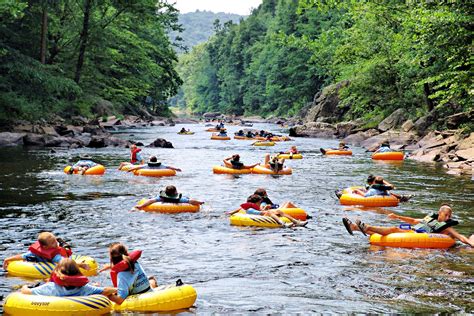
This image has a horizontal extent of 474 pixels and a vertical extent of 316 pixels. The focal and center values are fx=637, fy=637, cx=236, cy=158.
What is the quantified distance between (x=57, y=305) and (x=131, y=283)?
0.99m

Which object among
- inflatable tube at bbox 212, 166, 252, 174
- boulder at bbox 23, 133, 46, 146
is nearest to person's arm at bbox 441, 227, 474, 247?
inflatable tube at bbox 212, 166, 252, 174

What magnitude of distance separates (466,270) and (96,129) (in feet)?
107

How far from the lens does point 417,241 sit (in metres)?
11.8

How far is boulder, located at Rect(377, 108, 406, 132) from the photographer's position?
40.0 m

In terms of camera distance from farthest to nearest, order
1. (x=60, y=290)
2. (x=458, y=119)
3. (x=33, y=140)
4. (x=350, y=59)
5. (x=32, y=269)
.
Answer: (x=350, y=59)
(x=33, y=140)
(x=458, y=119)
(x=32, y=269)
(x=60, y=290)

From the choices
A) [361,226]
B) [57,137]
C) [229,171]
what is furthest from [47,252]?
[57,137]

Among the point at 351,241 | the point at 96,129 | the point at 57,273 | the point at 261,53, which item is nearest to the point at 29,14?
the point at 96,129

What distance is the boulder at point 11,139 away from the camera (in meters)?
31.9

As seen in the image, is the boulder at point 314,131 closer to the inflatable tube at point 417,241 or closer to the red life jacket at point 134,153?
the red life jacket at point 134,153

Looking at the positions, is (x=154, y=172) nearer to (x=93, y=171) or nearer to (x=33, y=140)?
(x=93, y=171)

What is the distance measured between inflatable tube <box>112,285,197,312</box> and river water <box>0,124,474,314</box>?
0.70 ft

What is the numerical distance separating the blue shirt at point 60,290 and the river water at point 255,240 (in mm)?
1258

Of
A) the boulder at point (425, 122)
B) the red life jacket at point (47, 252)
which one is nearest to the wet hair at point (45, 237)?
the red life jacket at point (47, 252)

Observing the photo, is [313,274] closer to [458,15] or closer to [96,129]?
[458,15]
